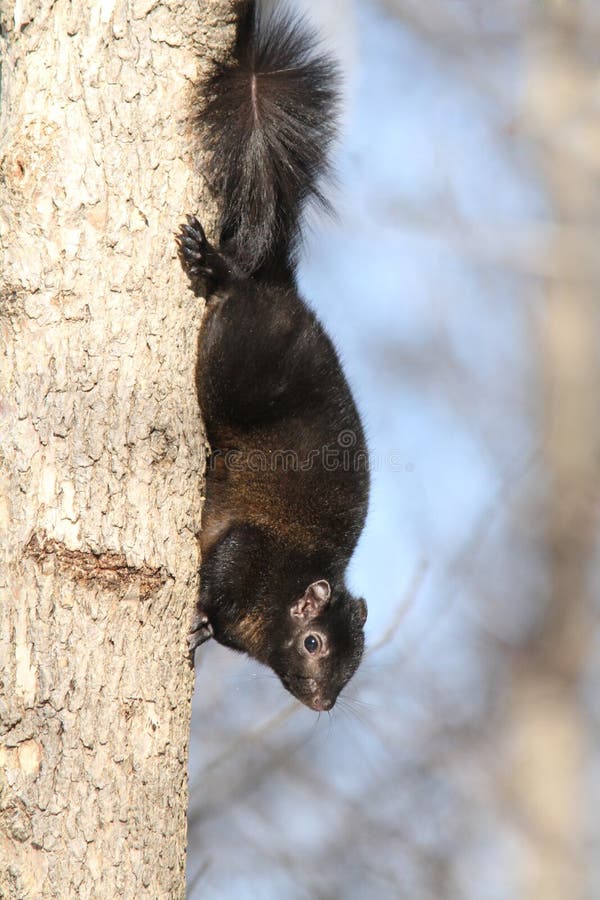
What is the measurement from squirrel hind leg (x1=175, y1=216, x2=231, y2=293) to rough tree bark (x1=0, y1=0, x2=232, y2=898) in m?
0.04

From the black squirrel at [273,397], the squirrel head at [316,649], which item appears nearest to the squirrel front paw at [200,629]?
the black squirrel at [273,397]

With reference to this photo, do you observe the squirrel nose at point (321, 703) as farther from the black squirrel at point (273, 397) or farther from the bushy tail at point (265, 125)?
the bushy tail at point (265, 125)

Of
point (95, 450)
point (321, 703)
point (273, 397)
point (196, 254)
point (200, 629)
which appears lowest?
point (321, 703)

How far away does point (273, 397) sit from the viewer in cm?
334

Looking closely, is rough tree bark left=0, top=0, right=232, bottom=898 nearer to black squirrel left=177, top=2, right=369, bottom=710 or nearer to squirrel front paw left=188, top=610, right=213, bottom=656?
black squirrel left=177, top=2, right=369, bottom=710

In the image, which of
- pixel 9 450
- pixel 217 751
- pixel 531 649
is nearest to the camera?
pixel 9 450

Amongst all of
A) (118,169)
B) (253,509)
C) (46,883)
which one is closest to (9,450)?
(118,169)

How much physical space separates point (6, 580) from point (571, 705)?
5.27 m

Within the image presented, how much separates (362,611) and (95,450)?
1588 millimetres

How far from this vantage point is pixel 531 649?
22.4 feet

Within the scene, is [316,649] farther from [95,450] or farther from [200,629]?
[95,450]

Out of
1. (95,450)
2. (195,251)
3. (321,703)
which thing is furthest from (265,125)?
(321,703)

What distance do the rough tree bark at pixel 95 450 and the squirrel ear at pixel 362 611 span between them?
1168 millimetres

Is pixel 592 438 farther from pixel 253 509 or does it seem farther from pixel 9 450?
pixel 9 450
